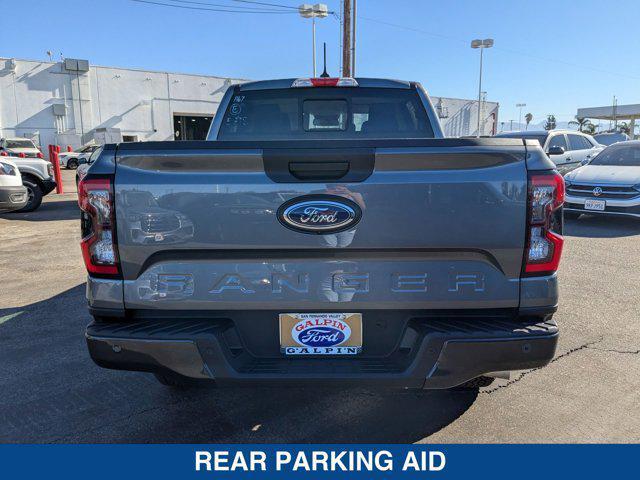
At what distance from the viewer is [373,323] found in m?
2.26

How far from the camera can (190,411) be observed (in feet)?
9.80

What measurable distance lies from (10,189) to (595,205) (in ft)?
37.7

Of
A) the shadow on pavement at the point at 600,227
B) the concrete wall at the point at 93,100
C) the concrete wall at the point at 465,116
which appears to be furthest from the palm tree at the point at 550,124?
the shadow on pavement at the point at 600,227

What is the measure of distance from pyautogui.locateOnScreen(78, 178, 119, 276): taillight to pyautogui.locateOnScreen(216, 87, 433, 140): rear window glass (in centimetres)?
184

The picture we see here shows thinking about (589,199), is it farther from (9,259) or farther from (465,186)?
(9,259)

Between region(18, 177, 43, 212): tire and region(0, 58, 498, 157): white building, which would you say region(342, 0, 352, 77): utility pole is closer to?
region(18, 177, 43, 212): tire

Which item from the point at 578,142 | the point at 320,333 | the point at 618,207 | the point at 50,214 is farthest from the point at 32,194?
the point at 578,142

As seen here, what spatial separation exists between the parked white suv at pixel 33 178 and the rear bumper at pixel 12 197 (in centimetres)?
182

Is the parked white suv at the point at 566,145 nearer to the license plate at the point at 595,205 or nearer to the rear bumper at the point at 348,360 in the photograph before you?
the license plate at the point at 595,205

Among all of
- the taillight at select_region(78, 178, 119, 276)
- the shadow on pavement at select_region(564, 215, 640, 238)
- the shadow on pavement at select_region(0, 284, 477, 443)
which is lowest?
the shadow on pavement at select_region(0, 284, 477, 443)

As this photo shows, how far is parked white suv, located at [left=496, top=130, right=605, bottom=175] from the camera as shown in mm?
12555

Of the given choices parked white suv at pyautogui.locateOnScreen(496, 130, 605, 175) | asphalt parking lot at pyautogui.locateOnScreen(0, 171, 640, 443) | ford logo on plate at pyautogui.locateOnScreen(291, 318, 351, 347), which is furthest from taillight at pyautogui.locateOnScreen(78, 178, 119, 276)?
parked white suv at pyautogui.locateOnScreen(496, 130, 605, 175)

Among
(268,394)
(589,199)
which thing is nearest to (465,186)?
(268,394)

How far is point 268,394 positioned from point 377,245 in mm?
1562
